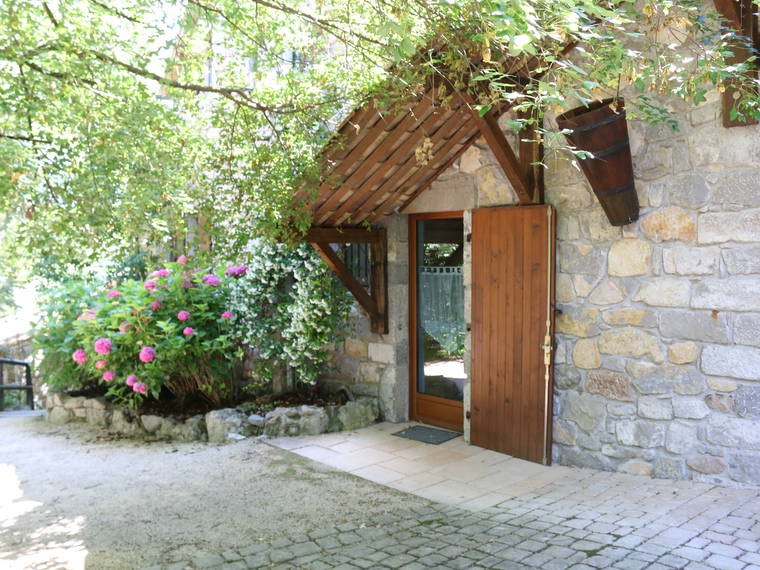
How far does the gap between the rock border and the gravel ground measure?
0.65 ft

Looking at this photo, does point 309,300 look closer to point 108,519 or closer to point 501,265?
point 501,265

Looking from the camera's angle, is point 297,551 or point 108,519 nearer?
point 297,551

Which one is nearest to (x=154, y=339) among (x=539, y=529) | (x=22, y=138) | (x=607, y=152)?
(x=22, y=138)

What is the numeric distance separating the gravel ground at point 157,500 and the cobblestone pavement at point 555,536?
23cm

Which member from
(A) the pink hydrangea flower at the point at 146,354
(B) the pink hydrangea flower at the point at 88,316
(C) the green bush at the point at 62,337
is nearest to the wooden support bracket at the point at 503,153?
(A) the pink hydrangea flower at the point at 146,354

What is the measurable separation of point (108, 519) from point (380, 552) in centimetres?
174

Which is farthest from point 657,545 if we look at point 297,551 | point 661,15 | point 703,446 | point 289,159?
point 289,159

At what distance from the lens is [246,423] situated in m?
5.74

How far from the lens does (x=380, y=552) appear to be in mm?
3275

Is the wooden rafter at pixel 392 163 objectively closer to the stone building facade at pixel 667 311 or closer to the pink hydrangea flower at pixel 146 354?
the stone building facade at pixel 667 311

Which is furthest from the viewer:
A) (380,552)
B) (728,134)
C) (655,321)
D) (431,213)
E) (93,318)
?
(93,318)

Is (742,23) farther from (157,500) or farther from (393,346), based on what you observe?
(157,500)

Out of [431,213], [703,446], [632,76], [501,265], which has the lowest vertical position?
[703,446]

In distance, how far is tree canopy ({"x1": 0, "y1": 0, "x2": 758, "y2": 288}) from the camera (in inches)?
126
